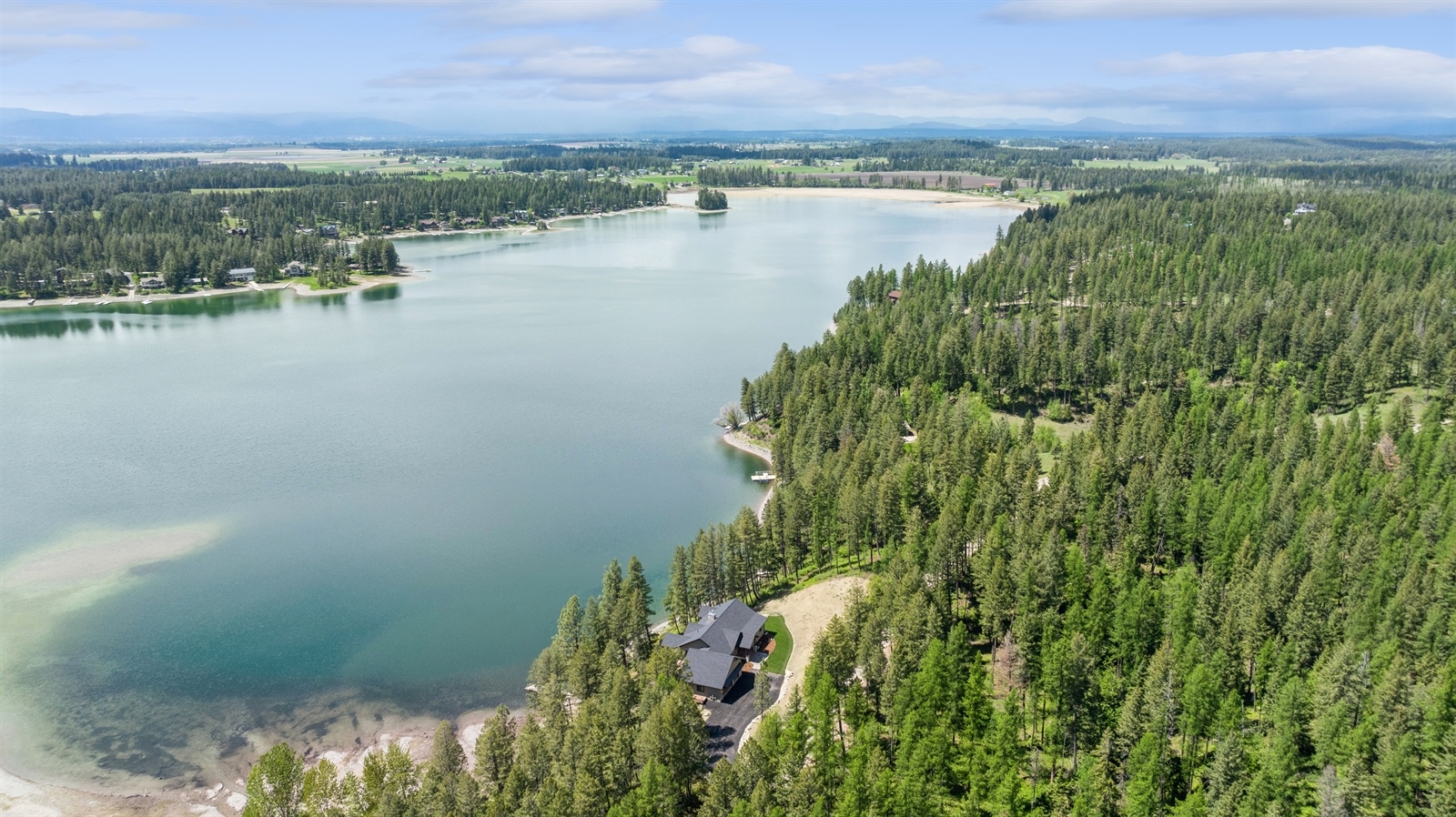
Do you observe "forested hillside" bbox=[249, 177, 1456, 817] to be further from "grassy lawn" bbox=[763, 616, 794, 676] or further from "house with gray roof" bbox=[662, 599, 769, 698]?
"grassy lawn" bbox=[763, 616, 794, 676]

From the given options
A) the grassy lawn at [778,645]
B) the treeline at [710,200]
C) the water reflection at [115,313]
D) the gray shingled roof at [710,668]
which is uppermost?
the treeline at [710,200]

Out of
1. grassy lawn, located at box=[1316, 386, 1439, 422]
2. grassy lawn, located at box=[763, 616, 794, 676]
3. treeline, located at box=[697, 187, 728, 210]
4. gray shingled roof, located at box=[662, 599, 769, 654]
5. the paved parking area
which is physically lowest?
the paved parking area

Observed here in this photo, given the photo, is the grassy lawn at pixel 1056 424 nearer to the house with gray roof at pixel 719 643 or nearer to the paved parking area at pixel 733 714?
the house with gray roof at pixel 719 643

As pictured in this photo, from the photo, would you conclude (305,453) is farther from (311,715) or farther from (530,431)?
(311,715)

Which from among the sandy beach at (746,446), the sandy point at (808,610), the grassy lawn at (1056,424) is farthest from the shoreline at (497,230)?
the sandy point at (808,610)

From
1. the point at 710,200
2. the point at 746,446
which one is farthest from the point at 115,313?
the point at 710,200

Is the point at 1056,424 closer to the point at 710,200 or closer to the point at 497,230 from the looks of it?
the point at 497,230

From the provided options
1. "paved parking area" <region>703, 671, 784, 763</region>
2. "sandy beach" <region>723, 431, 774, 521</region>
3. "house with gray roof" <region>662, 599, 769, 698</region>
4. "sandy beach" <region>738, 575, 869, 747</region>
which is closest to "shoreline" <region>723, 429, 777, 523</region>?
"sandy beach" <region>723, 431, 774, 521</region>
